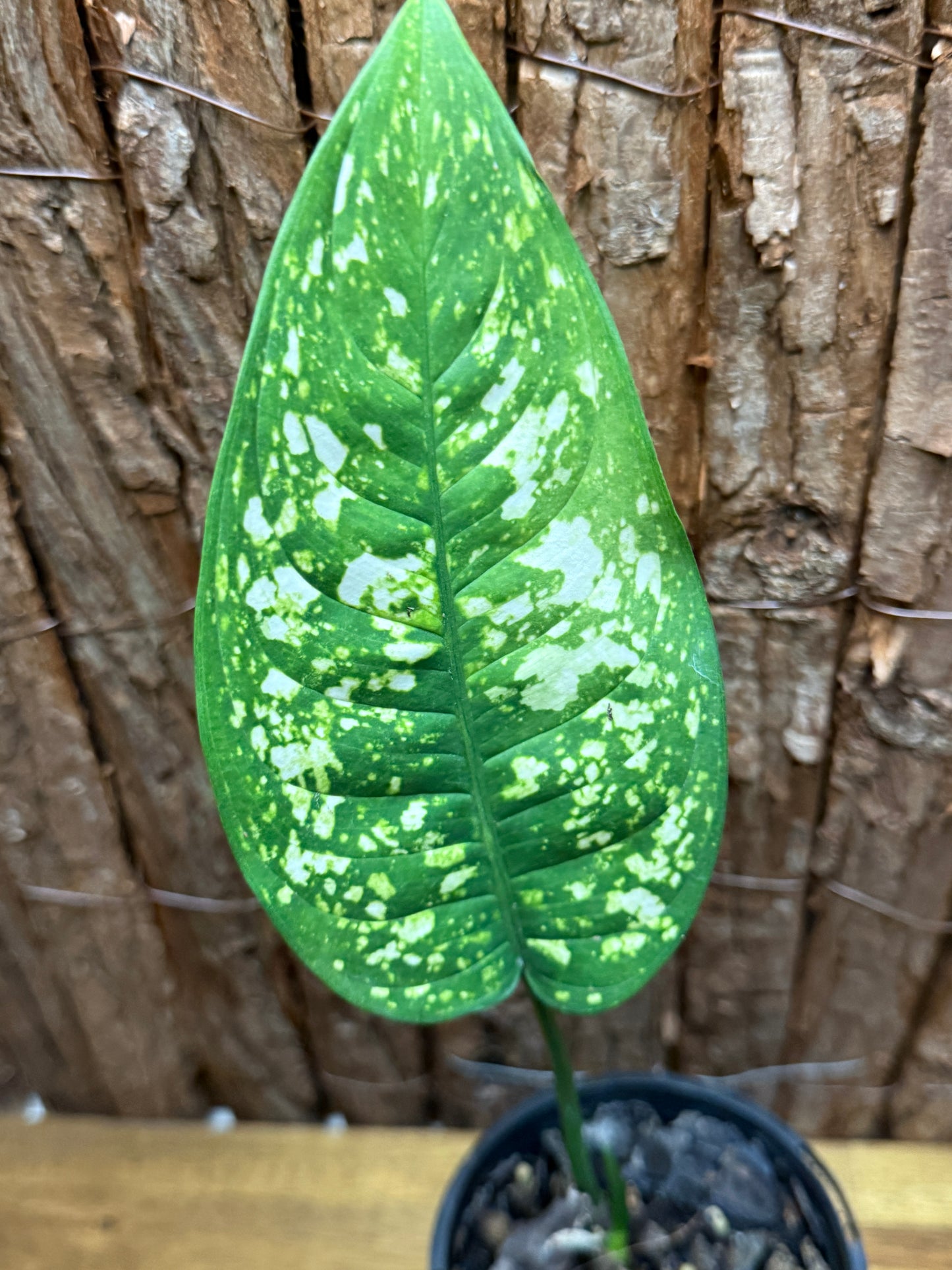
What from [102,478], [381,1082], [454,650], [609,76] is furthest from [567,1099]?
[609,76]

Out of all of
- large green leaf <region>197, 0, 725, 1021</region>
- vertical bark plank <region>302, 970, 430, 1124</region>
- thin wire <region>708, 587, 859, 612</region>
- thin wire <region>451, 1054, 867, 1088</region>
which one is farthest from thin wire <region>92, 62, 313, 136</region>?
thin wire <region>451, 1054, 867, 1088</region>

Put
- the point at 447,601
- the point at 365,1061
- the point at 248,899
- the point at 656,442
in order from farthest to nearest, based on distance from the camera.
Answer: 1. the point at 365,1061
2. the point at 248,899
3. the point at 656,442
4. the point at 447,601

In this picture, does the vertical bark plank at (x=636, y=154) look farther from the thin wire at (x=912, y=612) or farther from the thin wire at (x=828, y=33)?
the thin wire at (x=912, y=612)

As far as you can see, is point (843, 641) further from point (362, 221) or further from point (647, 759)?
point (362, 221)

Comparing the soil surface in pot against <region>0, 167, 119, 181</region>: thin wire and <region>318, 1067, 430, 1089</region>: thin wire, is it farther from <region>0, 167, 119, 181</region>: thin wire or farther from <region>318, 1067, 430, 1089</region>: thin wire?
<region>0, 167, 119, 181</region>: thin wire

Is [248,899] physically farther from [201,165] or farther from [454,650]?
[201,165]

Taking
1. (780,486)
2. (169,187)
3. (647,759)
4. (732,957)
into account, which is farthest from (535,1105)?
(169,187)

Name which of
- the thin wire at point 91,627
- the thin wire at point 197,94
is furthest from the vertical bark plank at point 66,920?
the thin wire at point 197,94
